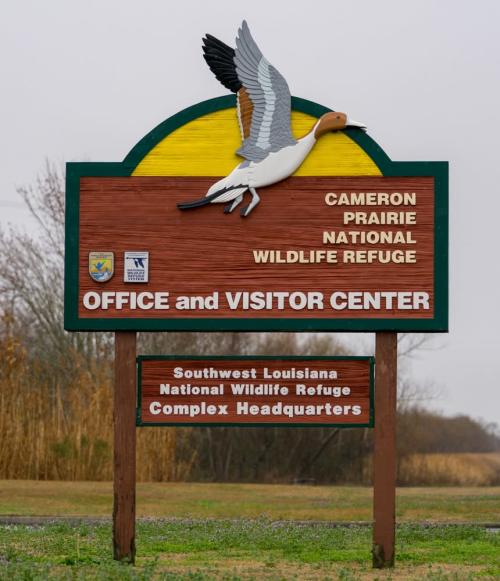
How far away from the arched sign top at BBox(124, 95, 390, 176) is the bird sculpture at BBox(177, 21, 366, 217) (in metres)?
0.09

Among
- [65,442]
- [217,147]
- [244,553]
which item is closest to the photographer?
[217,147]

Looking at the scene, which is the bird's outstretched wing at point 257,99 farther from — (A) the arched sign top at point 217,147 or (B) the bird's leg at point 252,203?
(B) the bird's leg at point 252,203

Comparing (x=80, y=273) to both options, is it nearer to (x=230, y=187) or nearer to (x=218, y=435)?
(x=230, y=187)

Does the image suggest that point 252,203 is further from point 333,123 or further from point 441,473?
point 441,473

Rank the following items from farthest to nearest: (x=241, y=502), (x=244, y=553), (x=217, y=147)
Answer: (x=241, y=502) < (x=244, y=553) < (x=217, y=147)

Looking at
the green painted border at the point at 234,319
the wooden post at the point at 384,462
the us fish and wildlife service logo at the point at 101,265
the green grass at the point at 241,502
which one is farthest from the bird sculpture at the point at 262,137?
the green grass at the point at 241,502

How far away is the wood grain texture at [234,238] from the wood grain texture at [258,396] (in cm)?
45

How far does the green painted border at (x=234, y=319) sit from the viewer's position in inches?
463

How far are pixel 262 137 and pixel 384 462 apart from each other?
3.26 m

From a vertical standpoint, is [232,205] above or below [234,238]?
above

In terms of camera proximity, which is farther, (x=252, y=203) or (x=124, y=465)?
(x=252, y=203)

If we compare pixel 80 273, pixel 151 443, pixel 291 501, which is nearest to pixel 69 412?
pixel 151 443

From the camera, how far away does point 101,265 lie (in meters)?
11.9

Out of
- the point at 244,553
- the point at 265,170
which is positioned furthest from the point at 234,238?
the point at 244,553
